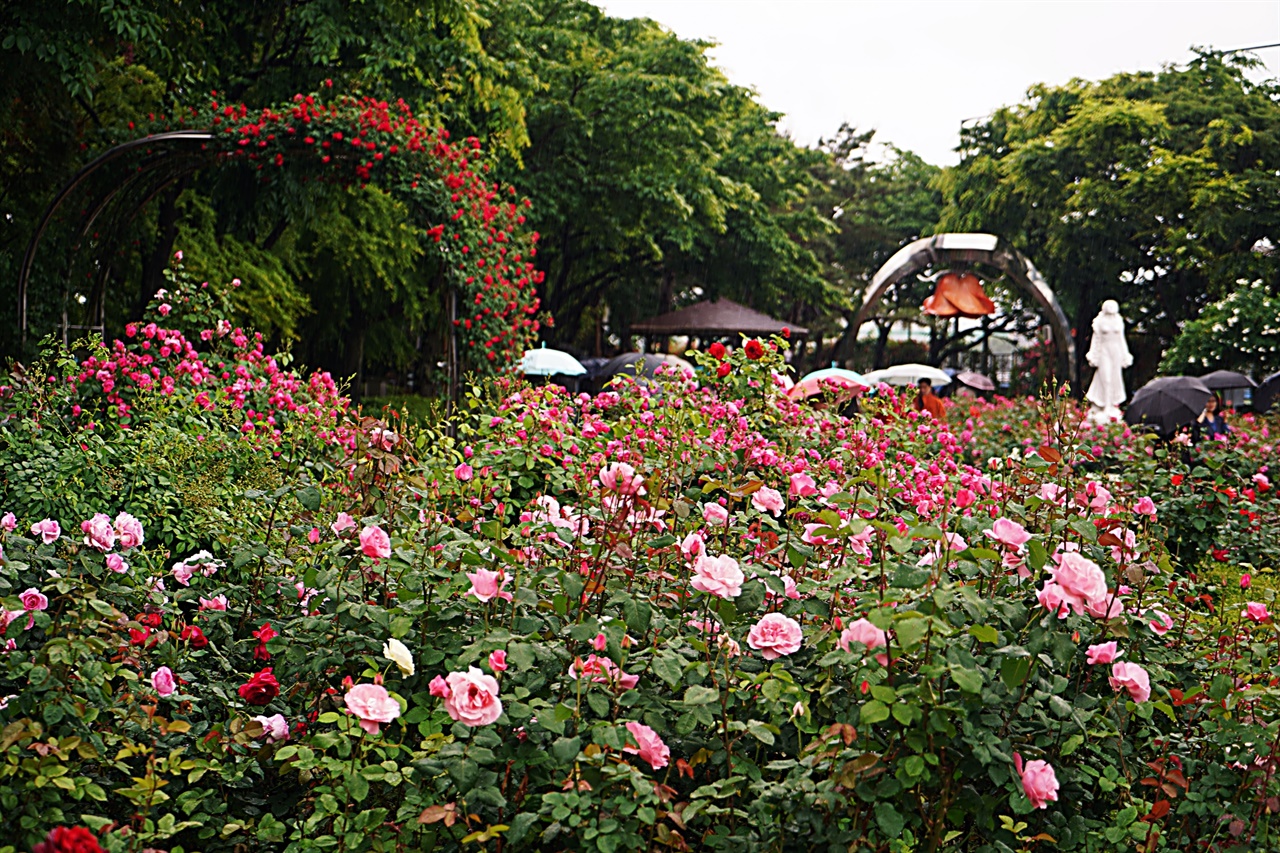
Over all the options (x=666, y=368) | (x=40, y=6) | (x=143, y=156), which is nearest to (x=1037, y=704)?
(x=666, y=368)

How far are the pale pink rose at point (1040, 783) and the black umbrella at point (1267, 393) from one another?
15875 mm

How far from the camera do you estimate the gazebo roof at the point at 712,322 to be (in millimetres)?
21797

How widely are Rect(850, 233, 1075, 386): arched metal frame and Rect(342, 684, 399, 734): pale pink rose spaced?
1498 cm

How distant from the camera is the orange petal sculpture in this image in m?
17.0

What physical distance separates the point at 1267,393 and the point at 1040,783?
53.2ft

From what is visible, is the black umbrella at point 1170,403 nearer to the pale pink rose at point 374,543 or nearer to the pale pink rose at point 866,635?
the pale pink rose at point 866,635

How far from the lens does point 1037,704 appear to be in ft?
7.16

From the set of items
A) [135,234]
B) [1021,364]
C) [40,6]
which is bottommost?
[1021,364]

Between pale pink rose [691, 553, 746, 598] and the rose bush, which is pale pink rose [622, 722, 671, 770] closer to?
the rose bush

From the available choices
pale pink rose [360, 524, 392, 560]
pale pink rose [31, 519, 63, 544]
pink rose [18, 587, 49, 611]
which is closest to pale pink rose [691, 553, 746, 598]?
pale pink rose [360, 524, 392, 560]

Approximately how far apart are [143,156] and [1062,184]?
20.6 meters

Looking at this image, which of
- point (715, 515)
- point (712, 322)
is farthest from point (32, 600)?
point (712, 322)

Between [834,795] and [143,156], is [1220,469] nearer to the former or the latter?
[834,795]

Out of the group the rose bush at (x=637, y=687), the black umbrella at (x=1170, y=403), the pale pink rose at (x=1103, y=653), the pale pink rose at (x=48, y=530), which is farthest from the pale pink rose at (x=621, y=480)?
the black umbrella at (x=1170, y=403)
